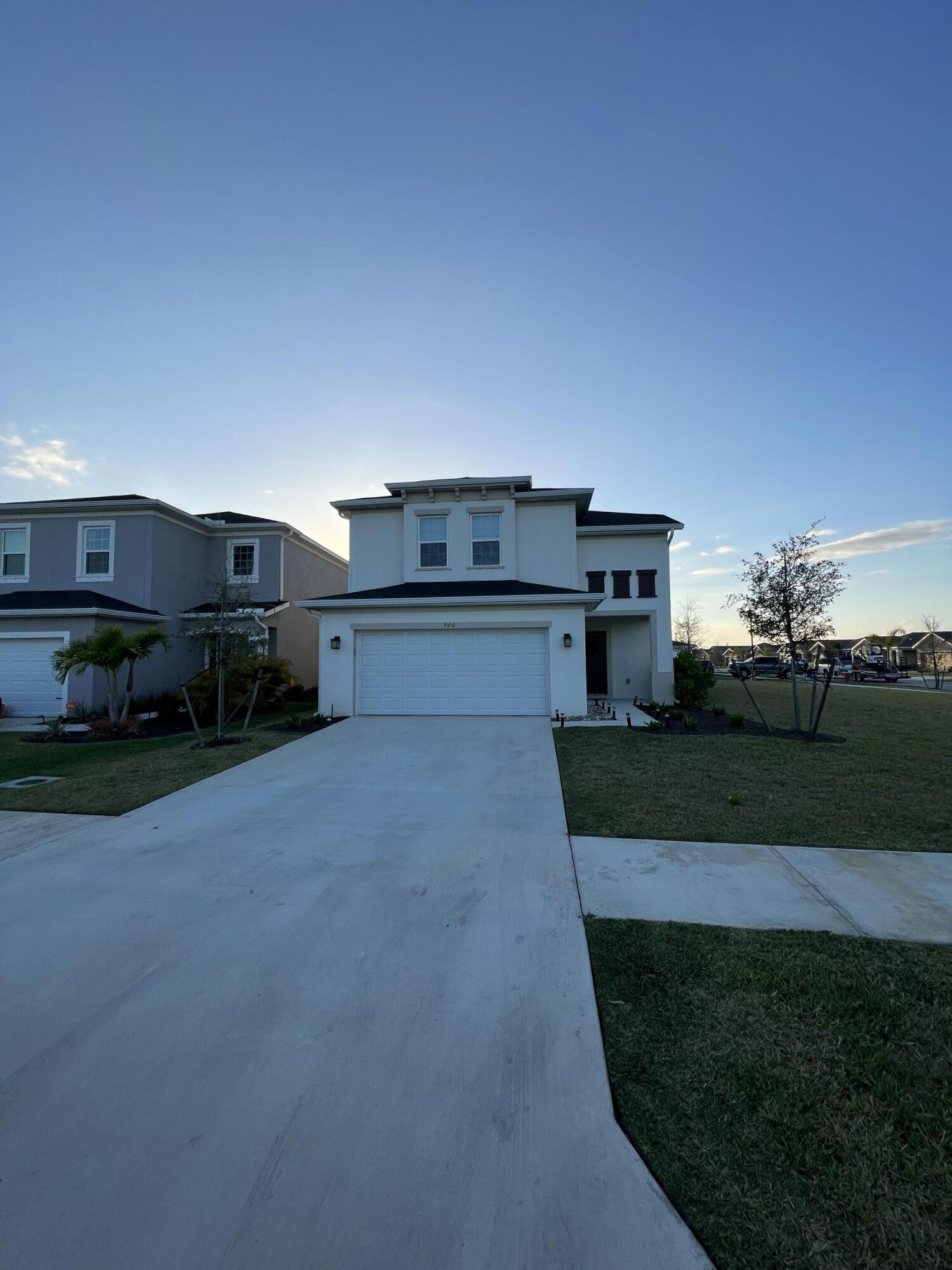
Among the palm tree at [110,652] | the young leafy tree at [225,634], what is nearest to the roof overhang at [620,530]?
the young leafy tree at [225,634]

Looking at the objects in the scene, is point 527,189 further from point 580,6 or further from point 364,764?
point 364,764

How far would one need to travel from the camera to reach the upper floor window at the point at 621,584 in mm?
16406

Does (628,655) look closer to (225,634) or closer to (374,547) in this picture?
(374,547)

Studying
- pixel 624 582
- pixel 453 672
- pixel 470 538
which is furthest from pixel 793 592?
pixel 470 538

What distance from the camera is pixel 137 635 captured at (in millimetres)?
12430

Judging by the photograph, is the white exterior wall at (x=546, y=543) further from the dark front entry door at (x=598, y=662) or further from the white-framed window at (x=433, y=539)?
the dark front entry door at (x=598, y=662)

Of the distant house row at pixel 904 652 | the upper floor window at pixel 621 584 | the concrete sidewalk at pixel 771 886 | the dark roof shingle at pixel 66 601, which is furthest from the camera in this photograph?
the distant house row at pixel 904 652

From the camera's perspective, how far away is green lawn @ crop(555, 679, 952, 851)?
5.23 meters

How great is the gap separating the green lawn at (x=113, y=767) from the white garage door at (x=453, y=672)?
267cm

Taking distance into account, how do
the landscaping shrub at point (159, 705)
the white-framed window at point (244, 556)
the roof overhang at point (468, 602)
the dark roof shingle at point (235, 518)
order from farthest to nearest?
the dark roof shingle at point (235, 518) → the white-framed window at point (244, 556) → the landscaping shrub at point (159, 705) → the roof overhang at point (468, 602)

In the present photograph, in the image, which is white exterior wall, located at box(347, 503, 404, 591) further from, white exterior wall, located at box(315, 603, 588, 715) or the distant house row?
the distant house row

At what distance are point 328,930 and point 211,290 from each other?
→ 12.8 metres

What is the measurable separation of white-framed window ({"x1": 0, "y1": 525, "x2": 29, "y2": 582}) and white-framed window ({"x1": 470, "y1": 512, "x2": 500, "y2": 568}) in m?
14.1

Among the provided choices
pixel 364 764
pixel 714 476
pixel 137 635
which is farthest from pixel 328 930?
pixel 714 476
